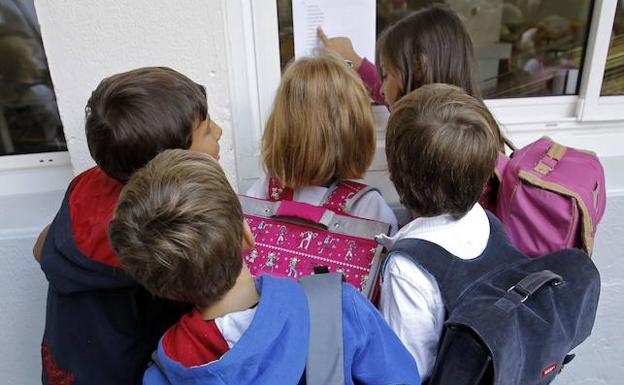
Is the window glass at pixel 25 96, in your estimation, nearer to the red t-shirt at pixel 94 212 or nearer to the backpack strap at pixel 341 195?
the red t-shirt at pixel 94 212

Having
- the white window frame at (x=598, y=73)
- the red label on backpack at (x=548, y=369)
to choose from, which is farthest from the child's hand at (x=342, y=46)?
the red label on backpack at (x=548, y=369)

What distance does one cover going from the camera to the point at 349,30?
1.49 m

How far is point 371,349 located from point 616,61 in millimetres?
1384

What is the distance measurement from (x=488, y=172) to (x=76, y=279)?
830 mm

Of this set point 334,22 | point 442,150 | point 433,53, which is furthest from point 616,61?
point 442,150

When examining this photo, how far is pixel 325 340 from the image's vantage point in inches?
30.7

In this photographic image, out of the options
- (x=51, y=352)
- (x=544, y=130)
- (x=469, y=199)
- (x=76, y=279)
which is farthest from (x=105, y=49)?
(x=544, y=130)

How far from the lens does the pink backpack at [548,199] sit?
40.4 inches

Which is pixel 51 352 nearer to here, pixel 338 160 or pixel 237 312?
pixel 237 312

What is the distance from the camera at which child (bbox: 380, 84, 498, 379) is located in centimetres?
90

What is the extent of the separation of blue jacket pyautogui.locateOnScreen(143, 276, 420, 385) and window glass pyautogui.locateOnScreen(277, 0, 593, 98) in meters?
0.94

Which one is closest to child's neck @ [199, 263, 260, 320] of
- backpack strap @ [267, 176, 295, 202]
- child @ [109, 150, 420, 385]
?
child @ [109, 150, 420, 385]

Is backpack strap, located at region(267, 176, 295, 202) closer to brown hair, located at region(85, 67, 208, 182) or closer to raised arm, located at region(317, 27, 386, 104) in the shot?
brown hair, located at region(85, 67, 208, 182)

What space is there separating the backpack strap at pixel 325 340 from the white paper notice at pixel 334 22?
37.0 inches
